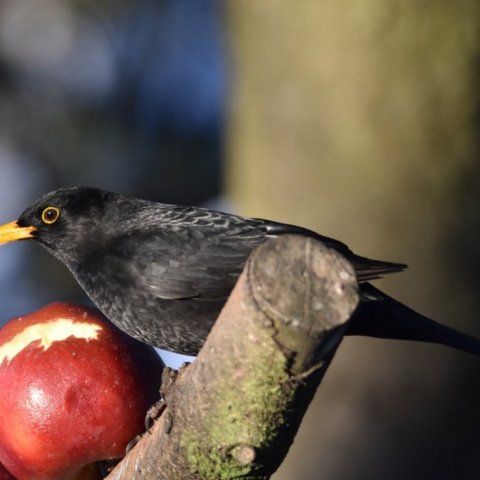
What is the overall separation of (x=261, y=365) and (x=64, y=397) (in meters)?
1.08

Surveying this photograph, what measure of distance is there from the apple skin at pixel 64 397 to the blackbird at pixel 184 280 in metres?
0.15

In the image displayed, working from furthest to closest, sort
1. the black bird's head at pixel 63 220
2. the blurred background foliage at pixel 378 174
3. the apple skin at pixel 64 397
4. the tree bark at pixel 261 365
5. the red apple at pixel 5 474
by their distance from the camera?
the blurred background foliage at pixel 378 174
the black bird's head at pixel 63 220
the red apple at pixel 5 474
the apple skin at pixel 64 397
the tree bark at pixel 261 365

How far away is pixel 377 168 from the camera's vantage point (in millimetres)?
4523

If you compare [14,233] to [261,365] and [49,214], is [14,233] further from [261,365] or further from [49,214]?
[261,365]

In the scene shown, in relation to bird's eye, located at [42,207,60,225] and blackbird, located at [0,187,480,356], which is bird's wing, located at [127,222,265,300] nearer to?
blackbird, located at [0,187,480,356]

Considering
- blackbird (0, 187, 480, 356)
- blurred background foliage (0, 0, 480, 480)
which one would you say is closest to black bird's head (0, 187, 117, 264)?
blackbird (0, 187, 480, 356)

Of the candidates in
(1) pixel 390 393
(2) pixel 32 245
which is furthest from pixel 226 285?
(2) pixel 32 245

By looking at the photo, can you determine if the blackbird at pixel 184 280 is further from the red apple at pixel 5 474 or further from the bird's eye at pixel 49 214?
the red apple at pixel 5 474

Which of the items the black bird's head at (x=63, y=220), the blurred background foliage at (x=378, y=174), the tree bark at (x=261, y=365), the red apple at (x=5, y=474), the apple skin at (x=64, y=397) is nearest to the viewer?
the tree bark at (x=261, y=365)

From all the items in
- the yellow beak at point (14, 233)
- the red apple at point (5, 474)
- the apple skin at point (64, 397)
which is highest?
the yellow beak at point (14, 233)

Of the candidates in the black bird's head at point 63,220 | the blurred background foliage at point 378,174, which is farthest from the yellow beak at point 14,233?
the blurred background foliage at point 378,174

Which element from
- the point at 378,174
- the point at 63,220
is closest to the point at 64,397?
the point at 63,220

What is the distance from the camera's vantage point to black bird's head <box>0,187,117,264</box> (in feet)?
12.2

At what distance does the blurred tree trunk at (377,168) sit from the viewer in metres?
4.27
